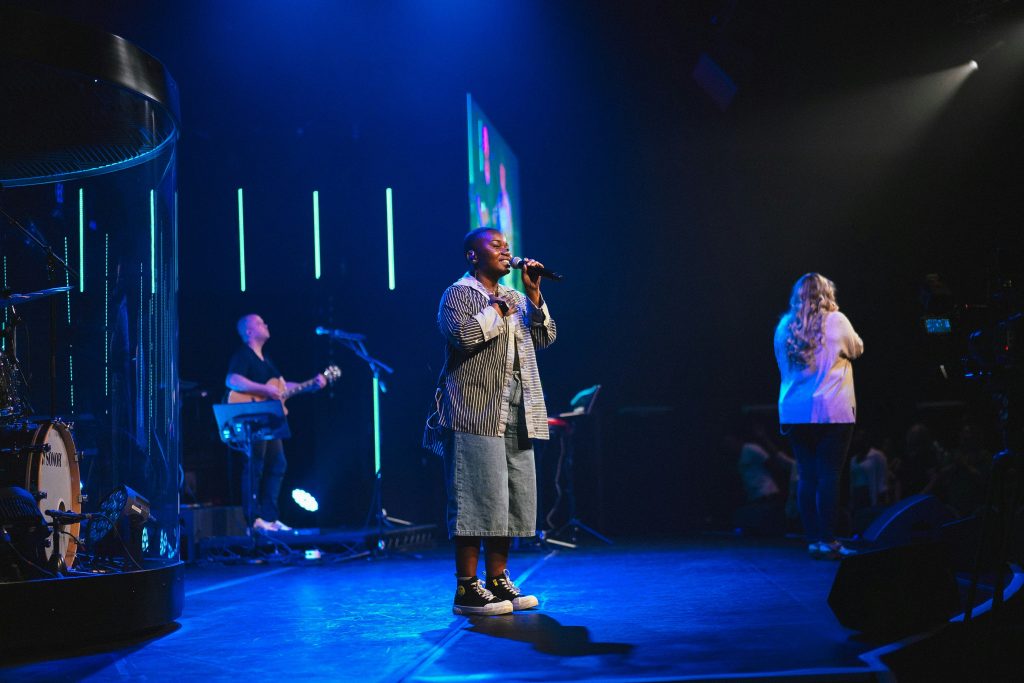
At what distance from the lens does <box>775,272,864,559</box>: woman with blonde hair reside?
249 inches

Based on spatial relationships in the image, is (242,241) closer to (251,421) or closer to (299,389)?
(299,389)

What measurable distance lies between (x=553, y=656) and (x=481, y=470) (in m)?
1.22

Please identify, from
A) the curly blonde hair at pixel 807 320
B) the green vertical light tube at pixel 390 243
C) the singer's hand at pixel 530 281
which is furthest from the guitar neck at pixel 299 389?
the singer's hand at pixel 530 281

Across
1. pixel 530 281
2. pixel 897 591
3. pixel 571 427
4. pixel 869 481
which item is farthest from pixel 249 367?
pixel 897 591

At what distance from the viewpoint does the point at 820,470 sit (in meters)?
6.40

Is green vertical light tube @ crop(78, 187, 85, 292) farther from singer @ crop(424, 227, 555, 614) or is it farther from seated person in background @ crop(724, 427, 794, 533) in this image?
seated person in background @ crop(724, 427, 794, 533)

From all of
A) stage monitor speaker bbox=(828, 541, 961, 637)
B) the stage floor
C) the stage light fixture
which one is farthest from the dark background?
stage monitor speaker bbox=(828, 541, 961, 637)

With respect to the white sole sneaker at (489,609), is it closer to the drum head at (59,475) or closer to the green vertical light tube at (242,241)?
the drum head at (59,475)

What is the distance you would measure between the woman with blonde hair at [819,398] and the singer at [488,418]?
96.2 inches

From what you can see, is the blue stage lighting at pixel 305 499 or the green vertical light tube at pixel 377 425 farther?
the green vertical light tube at pixel 377 425

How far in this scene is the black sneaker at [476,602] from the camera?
4309mm

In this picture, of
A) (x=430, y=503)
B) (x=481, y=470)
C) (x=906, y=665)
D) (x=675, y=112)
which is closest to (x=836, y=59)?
Result: (x=675, y=112)

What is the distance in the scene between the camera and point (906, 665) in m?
3.10

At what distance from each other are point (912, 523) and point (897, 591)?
1.99 metres
